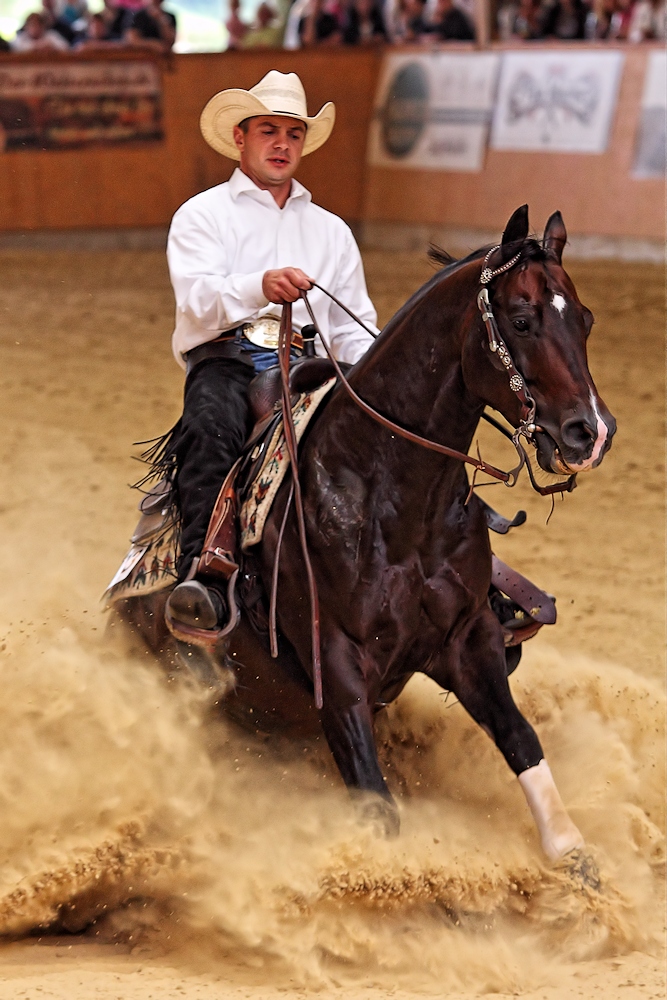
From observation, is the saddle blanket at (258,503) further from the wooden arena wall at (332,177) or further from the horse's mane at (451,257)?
the wooden arena wall at (332,177)

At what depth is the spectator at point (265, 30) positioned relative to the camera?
1416cm

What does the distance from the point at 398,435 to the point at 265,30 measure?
12.3 meters

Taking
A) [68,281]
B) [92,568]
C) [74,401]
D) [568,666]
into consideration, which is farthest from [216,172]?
[568,666]

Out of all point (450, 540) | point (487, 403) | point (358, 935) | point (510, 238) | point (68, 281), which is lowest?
point (68, 281)

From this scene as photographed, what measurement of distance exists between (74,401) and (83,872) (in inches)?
208

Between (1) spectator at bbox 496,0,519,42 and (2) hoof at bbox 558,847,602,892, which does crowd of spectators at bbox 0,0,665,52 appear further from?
(2) hoof at bbox 558,847,602,892

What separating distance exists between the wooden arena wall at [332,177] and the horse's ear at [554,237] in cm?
885

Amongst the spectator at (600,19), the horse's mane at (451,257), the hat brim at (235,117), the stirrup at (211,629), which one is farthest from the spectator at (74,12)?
the stirrup at (211,629)

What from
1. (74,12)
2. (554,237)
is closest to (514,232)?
(554,237)

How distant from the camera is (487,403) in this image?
3.11 m

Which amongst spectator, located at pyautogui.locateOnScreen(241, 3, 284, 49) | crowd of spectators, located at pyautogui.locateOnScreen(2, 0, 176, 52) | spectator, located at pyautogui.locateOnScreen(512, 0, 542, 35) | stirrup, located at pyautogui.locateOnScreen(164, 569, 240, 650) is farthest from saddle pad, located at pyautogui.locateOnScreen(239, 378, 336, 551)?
spectator, located at pyautogui.locateOnScreen(241, 3, 284, 49)

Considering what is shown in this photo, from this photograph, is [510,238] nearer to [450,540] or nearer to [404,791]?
[450,540]

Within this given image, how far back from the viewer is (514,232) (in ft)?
9.75

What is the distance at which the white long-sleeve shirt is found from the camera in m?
3.70
